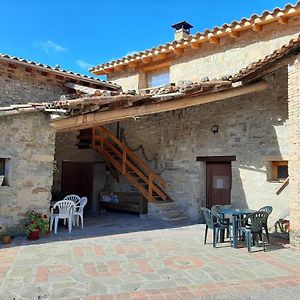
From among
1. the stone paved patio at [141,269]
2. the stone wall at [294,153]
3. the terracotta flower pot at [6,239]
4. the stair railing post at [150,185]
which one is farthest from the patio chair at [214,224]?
the terracotta flower pot at [6,239]

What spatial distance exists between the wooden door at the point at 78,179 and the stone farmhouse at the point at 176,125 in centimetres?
4

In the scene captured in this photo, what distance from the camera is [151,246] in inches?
246

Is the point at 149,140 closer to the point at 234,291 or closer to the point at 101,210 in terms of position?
the point at 101,210

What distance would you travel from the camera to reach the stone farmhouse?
6.73m

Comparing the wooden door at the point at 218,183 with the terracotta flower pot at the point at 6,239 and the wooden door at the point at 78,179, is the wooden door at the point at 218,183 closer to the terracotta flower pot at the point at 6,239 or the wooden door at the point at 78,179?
the wooden door at the point at 78,179

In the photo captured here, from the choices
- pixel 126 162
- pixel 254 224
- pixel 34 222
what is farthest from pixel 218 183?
pixel 34 222

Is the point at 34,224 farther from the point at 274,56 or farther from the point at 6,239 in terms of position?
the point at 274,56

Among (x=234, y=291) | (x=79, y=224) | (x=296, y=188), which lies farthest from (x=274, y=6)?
(x=79, y=224)

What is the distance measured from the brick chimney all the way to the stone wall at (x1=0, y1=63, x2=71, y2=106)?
204 inches

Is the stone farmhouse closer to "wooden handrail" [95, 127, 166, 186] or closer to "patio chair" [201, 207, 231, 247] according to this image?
"wooden handrail" [95, 127, 166, 186]

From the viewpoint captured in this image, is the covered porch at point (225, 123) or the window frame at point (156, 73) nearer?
the covered porch at point (225, 123)

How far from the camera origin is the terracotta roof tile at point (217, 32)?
26.0 feet

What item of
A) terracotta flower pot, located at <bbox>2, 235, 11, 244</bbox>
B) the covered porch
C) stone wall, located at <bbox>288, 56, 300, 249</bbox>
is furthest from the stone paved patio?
the covered porch

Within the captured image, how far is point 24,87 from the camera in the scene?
9039 millimetres
